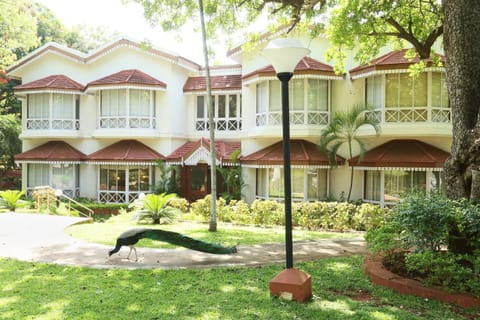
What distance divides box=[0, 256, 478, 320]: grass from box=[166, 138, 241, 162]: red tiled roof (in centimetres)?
1311

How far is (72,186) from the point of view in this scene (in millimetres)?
24469

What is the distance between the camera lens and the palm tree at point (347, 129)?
707 inches

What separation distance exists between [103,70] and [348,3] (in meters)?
15.6

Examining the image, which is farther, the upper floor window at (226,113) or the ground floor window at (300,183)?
the upper floor window at (226,113)

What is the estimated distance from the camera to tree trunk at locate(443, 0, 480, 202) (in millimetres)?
7777

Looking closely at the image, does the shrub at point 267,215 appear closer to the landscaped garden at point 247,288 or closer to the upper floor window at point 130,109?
the landscaped garden at point 247,288

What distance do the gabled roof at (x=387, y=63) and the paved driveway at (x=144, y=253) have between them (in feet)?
29.6

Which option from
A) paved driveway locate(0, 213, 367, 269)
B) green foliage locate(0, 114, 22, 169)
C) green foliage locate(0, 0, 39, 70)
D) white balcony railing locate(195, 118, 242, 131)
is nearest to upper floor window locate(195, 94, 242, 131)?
white balcony railing locate(195, 118, 242, 131)

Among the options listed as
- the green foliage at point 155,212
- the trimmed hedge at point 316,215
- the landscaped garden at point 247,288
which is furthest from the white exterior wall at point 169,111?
the landscaped garden at point 247,288

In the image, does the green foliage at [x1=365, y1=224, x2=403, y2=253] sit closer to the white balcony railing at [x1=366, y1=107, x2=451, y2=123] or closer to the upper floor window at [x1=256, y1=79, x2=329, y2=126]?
the white balcony railing at [x1=366, y1=107, x2=451, y2=123]

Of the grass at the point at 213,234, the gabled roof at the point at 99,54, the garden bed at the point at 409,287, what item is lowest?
the grass at the point at 213,234

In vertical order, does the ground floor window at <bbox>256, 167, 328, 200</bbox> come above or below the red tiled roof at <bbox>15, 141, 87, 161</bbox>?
below

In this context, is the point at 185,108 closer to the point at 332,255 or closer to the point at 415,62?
the point at 415,62

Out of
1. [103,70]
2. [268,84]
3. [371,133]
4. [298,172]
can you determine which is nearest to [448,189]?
[371,133]
